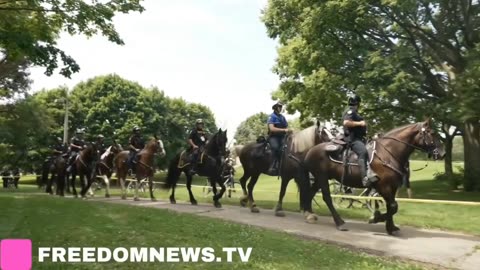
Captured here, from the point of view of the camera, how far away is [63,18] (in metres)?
15.8

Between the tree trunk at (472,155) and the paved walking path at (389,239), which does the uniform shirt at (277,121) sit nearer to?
the paved walking path at (389,239)

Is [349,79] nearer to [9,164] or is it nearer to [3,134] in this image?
[3,134]

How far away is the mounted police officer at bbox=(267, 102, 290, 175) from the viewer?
14.0 metres

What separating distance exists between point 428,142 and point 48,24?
44.2 ft

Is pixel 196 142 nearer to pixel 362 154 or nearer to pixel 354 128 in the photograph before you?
pixel 354 128

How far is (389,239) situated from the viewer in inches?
387

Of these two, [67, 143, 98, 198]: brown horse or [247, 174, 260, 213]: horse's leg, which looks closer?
[247, 174, 260, 213]: horse's leg

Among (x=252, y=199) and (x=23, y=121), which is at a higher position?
(x=23, y=121)

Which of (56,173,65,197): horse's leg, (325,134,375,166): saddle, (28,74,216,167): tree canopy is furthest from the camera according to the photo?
(28,74,216,167): tree canopy

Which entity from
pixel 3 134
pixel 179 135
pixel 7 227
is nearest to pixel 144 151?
pixel 7 227

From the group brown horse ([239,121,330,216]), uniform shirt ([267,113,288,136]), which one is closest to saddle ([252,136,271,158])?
brown horse ([239,121,330,216])

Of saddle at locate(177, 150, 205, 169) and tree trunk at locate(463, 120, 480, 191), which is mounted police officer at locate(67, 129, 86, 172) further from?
tree trunk at locate(463, 120, 480, 191)

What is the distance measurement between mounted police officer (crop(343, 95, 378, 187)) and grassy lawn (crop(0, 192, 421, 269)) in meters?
2.48

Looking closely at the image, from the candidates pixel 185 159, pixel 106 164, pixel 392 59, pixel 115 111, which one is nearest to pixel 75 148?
pixel 106 164
